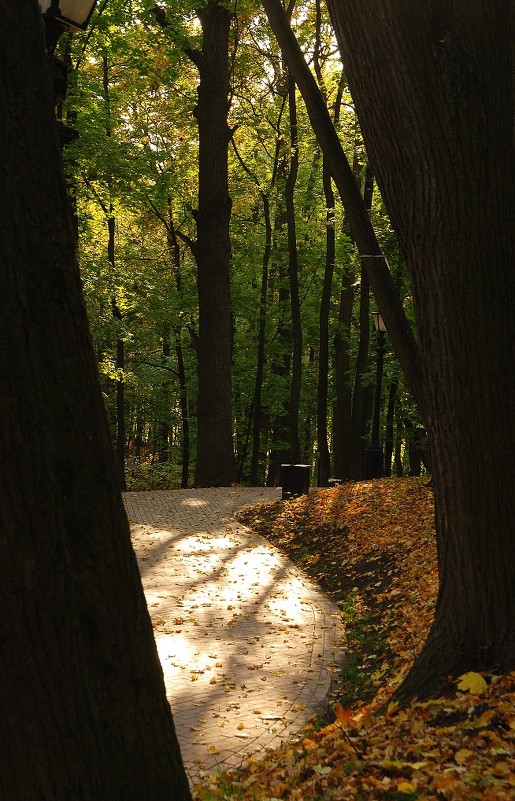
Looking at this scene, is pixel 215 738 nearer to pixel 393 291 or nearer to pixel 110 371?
pixel 393 291

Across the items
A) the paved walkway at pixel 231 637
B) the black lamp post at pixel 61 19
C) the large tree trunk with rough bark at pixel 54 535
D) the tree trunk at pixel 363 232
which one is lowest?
the paved walkway at pixel 231 637

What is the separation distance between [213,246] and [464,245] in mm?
15746

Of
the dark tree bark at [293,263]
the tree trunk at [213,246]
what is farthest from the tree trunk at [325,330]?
the tree trunk at [213,246]

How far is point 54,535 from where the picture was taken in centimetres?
300

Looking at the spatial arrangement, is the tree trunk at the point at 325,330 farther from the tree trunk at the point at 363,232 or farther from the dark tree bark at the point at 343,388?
the tree trunk at the point at 363,232

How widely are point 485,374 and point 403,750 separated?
2.19 m

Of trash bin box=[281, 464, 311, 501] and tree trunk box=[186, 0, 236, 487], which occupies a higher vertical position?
tree trunk box=[186, 0, 236, 487]

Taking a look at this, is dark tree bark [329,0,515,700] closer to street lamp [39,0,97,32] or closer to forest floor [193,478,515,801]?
forest floor [193,478,515,801]

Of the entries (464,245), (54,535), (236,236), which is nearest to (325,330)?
(236,236)

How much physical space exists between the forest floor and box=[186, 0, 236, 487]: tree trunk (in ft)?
30.6

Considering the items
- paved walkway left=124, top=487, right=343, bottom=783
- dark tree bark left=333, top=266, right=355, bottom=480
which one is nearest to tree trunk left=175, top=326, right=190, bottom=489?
dark tree bark left=333, top=266, right=355, bottom=480

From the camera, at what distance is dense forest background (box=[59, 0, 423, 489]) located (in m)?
20.1

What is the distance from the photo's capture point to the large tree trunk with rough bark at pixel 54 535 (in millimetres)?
2939

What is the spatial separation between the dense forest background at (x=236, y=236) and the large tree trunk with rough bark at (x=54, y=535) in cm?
1258
